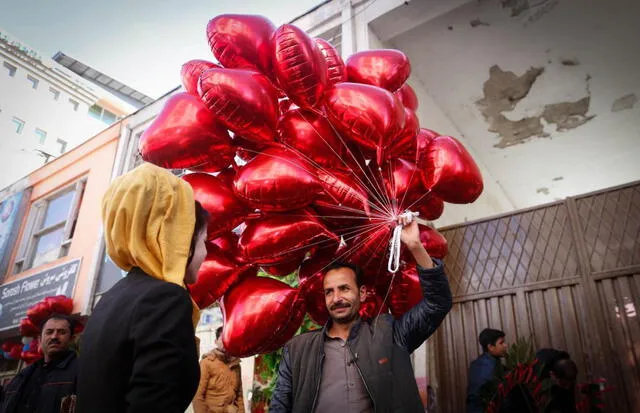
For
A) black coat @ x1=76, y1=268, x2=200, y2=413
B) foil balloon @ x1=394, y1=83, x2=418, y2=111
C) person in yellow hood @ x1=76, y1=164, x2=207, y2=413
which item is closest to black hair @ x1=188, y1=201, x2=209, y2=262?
person in yellow hood @ x1=76, y1=164, x2=207, y2=413

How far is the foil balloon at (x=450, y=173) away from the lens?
2.14 meters

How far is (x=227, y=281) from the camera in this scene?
2193 mm

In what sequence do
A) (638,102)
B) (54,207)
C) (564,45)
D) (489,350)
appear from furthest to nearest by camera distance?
(54,207), (638,102), (564,45), (489,350)

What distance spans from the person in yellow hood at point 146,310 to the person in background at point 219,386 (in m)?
2.83

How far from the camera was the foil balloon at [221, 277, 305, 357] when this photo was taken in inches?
80.2

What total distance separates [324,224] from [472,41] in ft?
12.3

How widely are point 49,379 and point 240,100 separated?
2395mm

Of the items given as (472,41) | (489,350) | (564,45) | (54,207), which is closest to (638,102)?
(564,45)

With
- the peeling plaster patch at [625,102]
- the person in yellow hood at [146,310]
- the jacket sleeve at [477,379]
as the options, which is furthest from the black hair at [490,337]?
the peeling plaster patch at [625,102]

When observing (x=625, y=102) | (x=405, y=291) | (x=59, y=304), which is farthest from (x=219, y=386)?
(x=625, y=102)

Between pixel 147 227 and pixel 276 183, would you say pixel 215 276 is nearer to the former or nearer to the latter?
pixel 276 183

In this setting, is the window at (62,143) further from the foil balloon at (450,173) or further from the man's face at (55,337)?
the foil balloon at (450,173)

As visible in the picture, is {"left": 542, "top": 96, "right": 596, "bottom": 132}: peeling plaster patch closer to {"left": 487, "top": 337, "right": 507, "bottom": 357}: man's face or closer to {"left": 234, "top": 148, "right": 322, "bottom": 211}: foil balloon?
Result: {"left": 487, "top": 337, "right": 507, "bottom": 357}: man's face

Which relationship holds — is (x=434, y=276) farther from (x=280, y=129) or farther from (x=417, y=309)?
(x=280, y=129)
